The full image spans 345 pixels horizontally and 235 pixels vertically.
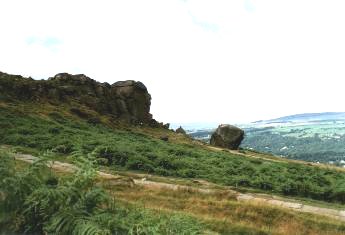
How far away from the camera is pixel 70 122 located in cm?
5825

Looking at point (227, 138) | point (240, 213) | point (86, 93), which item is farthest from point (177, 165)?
point (86, 93)

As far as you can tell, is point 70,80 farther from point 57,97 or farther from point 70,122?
point 70,122

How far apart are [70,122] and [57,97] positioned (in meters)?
17.0

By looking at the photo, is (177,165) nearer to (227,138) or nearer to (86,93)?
(227,138)

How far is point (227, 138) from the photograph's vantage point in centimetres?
7938

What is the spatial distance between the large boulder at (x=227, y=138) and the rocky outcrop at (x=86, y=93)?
1448cm

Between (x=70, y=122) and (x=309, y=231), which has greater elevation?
(x=70, y=122)

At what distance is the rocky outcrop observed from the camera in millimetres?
69688

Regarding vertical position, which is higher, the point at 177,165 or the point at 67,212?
the point at 67,212

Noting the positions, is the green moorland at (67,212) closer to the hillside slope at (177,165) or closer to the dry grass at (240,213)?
the hillside slope at (177,165)

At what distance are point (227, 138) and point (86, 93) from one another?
86.2 ft

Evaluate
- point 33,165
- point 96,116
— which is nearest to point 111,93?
point 96,116

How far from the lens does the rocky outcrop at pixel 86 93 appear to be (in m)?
69.7

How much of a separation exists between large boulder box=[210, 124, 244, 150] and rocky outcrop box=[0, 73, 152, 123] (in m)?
14.5
